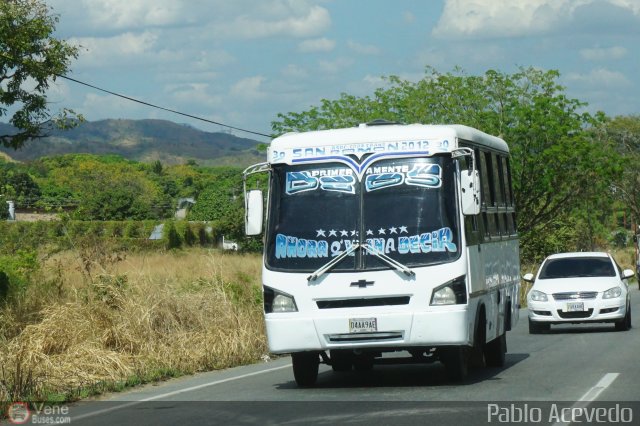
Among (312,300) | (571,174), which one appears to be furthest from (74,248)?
(571,174)

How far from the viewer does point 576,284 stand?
902 inches

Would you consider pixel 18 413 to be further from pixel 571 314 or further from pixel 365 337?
pixel 571 314

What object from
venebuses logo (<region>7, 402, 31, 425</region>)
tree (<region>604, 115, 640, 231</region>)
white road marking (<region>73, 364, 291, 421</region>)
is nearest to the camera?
venebuses logo (<region>7, 402, 31, 425</region>)

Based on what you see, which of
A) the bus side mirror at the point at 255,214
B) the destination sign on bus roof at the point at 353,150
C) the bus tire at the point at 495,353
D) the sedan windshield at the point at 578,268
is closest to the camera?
the bus side mirror at the point at 255,214

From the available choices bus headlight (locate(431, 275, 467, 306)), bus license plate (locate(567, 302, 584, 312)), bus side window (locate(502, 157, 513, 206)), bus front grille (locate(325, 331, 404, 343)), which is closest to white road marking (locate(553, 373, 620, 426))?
bus headlight (locate(431, 275, 467, 306))

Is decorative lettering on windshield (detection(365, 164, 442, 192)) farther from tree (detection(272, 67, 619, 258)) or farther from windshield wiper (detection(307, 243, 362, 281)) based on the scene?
tree (detection(272, 67, 619, 258))

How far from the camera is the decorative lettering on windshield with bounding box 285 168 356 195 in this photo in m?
13.4

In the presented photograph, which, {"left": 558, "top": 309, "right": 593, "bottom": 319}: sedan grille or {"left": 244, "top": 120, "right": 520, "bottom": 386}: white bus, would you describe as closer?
{"left": 244, "top": 120, "right": 520, "bottom": 386}: white bus

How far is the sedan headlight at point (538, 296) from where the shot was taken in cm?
2281

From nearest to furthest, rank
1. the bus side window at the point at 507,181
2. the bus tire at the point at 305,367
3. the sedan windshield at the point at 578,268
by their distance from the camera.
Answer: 1. the bus tire at the point at 305,367
2. the bus side window at the point at 507,181
3. the sedan windshield at the point at 578,268

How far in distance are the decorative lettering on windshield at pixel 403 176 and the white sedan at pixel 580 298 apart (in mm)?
10094

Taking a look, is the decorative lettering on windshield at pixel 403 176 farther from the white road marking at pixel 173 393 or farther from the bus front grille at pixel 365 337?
the white road marking at pixel 173 393

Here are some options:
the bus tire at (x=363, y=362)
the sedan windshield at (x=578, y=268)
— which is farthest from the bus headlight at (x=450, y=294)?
the sedan windshield at (x=578, y=268)

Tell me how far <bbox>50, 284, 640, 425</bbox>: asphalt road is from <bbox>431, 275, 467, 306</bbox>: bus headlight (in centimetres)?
97
